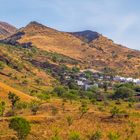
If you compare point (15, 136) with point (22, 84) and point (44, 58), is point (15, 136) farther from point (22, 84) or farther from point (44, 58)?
point (44, 58)

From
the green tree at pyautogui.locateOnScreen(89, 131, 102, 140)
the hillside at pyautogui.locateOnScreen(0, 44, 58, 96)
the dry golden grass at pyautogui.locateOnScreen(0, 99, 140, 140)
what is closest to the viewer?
the green tree at pyautogui.locateOnScreen(89, 131, 102, 140)

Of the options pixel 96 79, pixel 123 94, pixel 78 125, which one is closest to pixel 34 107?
pixel 78 125

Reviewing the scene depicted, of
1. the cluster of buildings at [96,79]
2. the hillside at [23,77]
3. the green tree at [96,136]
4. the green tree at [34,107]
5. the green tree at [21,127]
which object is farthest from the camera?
the cluster of buildings at [96,79]

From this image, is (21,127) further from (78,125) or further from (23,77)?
(23,77)

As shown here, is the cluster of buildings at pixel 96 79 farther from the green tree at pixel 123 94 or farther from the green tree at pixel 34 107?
the green tree at pixel 34 107

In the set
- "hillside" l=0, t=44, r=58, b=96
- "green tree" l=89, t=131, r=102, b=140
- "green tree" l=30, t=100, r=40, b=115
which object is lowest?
"green tree" l=89, t=131, r=102, b=140

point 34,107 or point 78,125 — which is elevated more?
point 34,107

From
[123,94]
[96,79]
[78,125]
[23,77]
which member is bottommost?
[78,125]

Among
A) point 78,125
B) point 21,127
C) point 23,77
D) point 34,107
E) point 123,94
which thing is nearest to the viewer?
point 21,127

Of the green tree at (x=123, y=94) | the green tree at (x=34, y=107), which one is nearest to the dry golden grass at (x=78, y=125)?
the green tree at (x=34, y=107)

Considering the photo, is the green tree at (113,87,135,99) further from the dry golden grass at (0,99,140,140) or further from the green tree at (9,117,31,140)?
the green tree at (9,117,31,140)

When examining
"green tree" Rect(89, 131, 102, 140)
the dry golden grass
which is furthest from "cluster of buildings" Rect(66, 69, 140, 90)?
"green tree" Rect(89, 131, 102, 140)

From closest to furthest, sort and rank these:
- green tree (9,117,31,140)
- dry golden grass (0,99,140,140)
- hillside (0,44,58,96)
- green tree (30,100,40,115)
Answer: green tree (9,117,31,140), dry golden grass (0,99,140,140), green tree (30,100,40,115), hillside (0,44,58,96)

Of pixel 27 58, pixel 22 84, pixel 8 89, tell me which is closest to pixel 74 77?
pixel 27 58
